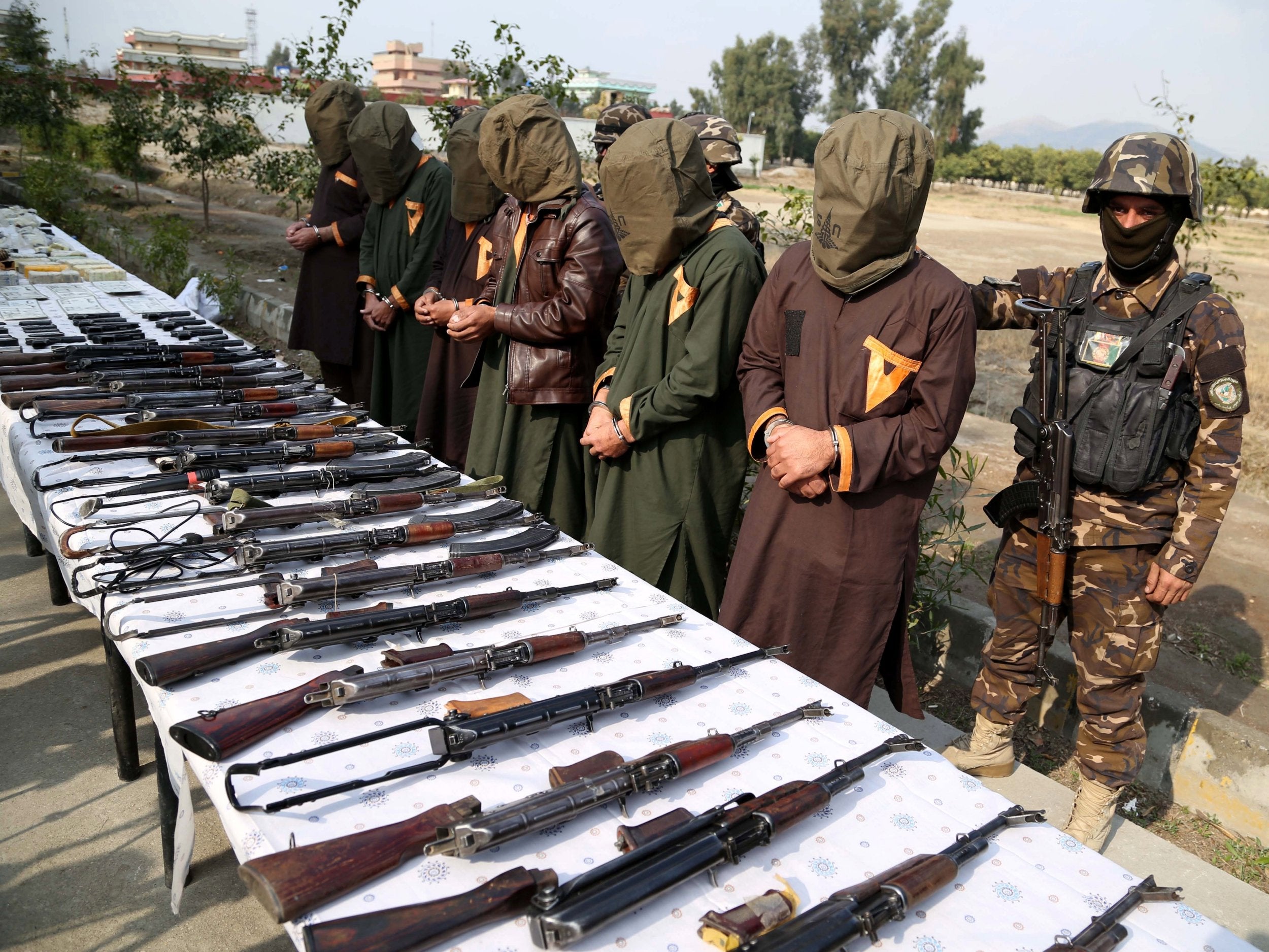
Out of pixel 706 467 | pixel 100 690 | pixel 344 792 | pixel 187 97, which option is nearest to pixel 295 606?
pixel 344 792

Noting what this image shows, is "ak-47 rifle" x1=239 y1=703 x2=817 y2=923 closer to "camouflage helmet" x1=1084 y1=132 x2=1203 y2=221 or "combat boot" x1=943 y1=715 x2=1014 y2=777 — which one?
"combat boot" x1=943 y1=715 x2=1014 y2=777

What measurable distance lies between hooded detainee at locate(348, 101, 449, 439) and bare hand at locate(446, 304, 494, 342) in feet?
3.64

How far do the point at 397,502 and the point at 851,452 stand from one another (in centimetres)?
131

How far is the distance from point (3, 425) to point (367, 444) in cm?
143

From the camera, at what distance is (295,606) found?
205 centimetres

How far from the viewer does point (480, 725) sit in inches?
62.9

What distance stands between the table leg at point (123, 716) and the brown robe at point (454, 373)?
1.95 m

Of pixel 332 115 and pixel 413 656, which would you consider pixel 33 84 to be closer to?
pixel 332 115

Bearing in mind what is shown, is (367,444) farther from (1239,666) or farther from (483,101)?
(483,101)

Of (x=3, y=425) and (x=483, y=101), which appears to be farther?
(x=483, y=101)

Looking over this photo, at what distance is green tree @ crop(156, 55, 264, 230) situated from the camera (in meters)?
14.7

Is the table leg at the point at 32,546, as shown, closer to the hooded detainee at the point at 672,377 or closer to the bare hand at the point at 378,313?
the bare hand at the point at 378,313

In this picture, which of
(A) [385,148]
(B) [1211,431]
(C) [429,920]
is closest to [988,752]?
(B) [1211,431]

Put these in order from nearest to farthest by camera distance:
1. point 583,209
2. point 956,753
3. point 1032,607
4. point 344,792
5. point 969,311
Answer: point 344,792 → point 969,311 → point 1032,607 → point 956,753 → point 583,209
